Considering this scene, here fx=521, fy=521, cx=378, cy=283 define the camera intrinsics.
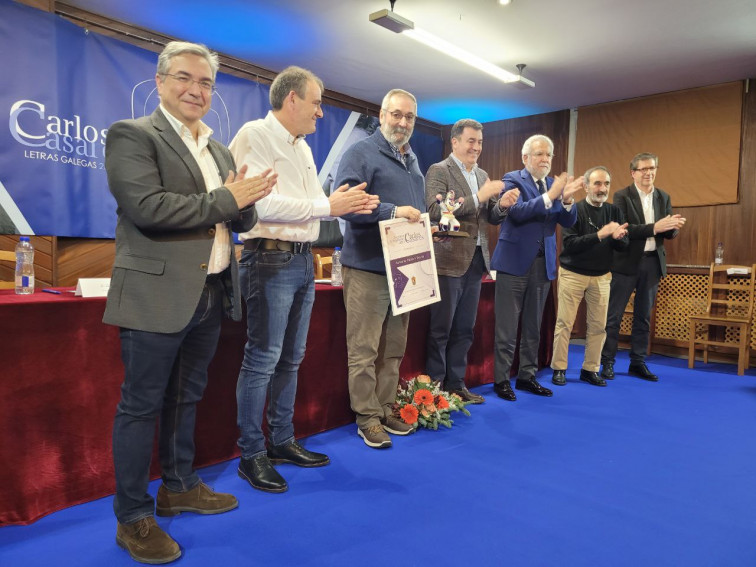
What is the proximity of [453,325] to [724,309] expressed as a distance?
372 centimetres

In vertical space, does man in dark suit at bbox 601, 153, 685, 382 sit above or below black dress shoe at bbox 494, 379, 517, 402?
above

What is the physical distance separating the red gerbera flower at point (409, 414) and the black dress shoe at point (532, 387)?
1.21m

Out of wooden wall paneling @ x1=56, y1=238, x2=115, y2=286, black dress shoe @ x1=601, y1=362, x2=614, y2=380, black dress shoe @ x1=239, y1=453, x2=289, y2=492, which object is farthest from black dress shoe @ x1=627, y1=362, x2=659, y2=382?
wooden wall paneling @ x1=56, y1=238, x2=115, y2=286

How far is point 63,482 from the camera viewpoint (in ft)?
5.84

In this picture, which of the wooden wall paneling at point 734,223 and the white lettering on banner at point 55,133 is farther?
the wooden wall paneling at point 734,223

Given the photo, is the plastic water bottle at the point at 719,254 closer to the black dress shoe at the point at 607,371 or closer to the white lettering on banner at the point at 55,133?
the black dress shoe at the point at 607,371

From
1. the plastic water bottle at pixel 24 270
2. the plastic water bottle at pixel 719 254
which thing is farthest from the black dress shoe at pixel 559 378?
the plastic water bottle at pixel 24 270

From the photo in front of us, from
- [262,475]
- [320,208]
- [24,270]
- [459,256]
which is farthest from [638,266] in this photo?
[24,270]

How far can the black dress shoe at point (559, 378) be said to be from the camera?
382 centimetres

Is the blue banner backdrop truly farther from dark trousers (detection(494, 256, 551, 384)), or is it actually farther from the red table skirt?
dark trousers (detection(494, 256, 551, 384))

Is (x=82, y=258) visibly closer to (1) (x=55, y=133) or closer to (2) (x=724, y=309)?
(1) (x=55, y=133)

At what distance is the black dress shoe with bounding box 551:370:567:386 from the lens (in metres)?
3.82

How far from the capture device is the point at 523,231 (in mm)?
3270

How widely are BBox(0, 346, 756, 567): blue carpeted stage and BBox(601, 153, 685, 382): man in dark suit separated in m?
1.33
